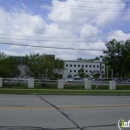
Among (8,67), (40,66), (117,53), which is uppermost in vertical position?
(117,53)

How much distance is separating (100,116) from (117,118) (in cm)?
67

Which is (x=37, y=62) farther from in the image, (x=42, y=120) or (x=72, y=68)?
(x=72, y=68)

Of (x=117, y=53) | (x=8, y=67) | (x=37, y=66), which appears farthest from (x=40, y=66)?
(x=117, y=53)

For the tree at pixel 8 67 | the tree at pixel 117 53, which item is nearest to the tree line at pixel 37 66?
the tree at pixel 8 67

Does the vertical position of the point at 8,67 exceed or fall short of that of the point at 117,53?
it falls short

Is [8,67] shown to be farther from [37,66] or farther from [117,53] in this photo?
[117,53]

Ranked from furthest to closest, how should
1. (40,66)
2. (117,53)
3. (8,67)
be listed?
(117,53), (8,67), (40,66)

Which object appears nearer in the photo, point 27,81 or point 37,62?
point 27,81

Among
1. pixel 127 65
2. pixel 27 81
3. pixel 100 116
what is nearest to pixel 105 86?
pixel 27 81

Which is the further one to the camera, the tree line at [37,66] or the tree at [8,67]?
the tree line at [37,66]

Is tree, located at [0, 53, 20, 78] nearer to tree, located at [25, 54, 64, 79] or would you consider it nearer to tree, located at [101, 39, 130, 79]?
tree, located at [25, 54, 64, 79]

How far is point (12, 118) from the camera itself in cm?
805

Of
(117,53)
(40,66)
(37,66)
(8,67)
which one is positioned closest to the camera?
(40,66)

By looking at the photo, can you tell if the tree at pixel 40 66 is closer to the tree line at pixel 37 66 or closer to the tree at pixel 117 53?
the tree line at pixel 37 66
